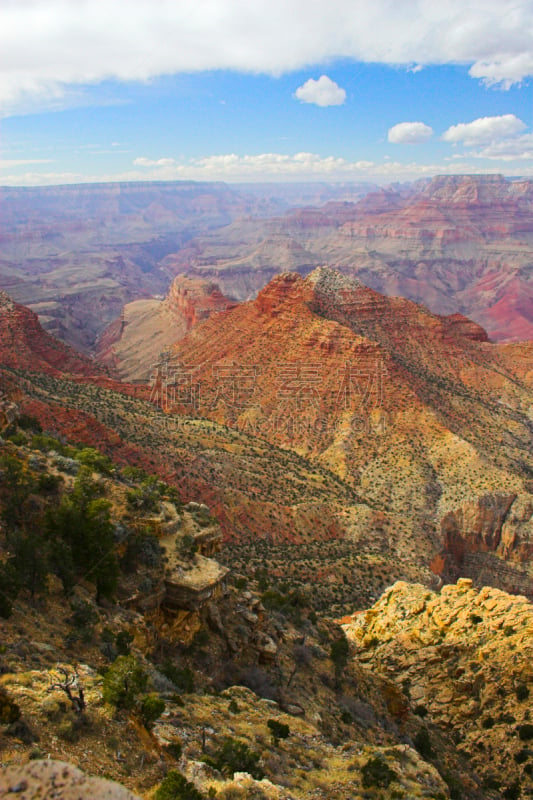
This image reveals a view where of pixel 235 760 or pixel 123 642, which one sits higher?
pixel 123 642

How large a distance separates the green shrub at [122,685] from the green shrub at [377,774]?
742cm

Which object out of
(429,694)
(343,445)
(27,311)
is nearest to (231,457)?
(343,445)

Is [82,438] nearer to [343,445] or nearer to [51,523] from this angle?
[51,523]

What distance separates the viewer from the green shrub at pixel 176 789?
404 inches

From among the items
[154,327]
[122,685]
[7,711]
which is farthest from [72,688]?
[154,327]

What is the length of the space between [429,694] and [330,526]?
22.9 m

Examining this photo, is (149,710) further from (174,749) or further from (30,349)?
(30,349)

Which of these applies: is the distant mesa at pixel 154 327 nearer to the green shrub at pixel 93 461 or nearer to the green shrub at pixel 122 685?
the green shrub at pixel 93 461

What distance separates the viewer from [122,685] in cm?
1269

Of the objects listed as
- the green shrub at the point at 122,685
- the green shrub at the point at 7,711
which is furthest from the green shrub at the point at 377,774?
the green shrub at the point at 7,711

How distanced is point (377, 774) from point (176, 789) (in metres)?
8.10

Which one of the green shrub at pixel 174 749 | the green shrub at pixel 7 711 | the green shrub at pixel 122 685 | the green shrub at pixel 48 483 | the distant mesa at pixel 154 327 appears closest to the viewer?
the green shrub at pixel 7 711

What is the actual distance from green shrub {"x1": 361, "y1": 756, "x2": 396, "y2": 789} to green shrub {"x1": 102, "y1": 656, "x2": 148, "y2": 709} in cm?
742

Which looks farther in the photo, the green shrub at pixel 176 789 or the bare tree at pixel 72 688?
the bare tree at pixel 72 688
